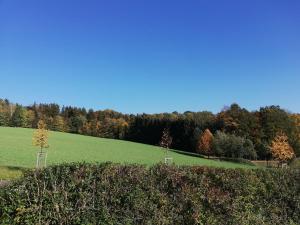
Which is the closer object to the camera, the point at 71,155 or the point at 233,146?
the point at 71,155

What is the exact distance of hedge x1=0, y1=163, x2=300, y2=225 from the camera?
7.27 meters

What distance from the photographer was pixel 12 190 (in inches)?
284

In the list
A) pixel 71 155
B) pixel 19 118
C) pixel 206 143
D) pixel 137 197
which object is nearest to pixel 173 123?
pixel 206 143

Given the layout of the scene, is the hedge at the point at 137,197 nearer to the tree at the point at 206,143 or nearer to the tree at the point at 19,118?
the tree at the point at 206,143

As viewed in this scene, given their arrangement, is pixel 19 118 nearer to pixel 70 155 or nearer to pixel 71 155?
pixel 71 155

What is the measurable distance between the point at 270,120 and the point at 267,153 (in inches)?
256

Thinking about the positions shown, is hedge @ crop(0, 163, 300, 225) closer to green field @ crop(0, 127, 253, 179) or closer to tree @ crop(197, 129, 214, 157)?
green field @ crop(0, 127, 253, 179)

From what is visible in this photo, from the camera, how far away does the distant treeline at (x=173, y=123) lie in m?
88.4

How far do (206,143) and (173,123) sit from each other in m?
18.4

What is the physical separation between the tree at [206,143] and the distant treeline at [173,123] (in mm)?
1958

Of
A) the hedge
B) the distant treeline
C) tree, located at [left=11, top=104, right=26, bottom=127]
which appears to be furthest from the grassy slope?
tree, located at [left=11, top=104, right=26, bottom=127]

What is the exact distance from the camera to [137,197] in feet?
25.9

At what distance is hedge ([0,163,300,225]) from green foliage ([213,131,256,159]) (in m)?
75.6

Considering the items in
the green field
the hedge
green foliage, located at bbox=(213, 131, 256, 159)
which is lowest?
the hedge
